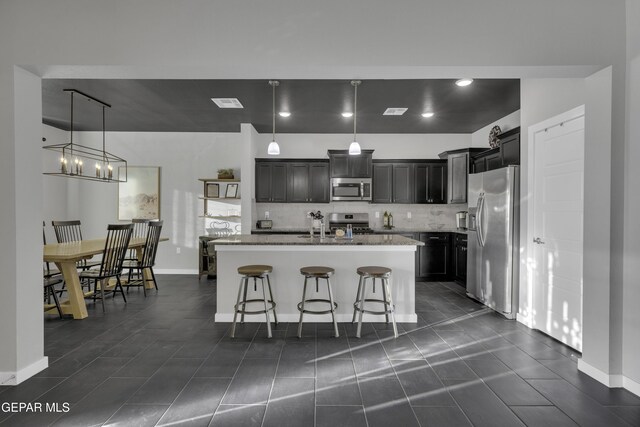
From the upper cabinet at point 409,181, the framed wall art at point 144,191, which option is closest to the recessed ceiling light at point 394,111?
the upper cabinet at point 409,181

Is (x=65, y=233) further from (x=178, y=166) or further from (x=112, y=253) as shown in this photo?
(x=178, y=166)

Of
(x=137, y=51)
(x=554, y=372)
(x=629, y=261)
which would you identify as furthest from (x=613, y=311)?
(x=137, y=51)

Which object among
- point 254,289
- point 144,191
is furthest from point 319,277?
point 144,191

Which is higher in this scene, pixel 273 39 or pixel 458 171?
pixel 273 39

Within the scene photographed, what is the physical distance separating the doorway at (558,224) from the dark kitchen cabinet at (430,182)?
2757 millimetres

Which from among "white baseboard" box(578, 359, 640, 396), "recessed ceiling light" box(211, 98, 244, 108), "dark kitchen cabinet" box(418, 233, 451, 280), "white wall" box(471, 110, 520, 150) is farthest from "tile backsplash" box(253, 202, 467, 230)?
"white baseboard" box(578, 359, 640, 396)

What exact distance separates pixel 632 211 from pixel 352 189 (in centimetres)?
436

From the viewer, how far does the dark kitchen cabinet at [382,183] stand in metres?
6.57

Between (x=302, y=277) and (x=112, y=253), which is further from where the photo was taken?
(x=112, y=253)

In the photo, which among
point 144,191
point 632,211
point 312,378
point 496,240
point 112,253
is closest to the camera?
point 632,211

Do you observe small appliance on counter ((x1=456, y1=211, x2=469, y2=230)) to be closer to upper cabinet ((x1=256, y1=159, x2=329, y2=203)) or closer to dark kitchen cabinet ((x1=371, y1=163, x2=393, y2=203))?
dark kitchen cabinet ((x1=371, y1=163, x2=393, y2=203))

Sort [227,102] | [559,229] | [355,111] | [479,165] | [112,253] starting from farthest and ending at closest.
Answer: [479,165], [355,111], [227,102], [112,253], [559,229]

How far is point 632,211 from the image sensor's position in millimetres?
2412

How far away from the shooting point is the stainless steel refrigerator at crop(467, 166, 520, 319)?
156 inches
